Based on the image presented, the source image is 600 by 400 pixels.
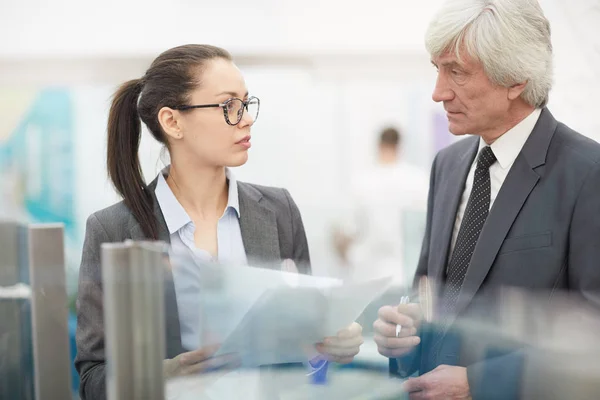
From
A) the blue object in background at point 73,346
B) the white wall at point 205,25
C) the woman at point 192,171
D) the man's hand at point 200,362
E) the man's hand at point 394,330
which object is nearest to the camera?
the man's hand at point 200,362

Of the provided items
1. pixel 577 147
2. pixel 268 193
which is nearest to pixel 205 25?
pixel 268 193

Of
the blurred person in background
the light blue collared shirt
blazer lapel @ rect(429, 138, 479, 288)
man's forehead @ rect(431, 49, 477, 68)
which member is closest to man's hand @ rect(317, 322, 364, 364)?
the light blue collared shirt

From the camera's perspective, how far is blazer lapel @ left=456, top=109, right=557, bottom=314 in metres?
1.73

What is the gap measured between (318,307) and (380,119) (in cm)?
430

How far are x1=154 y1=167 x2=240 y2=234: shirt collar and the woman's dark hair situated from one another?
27mm

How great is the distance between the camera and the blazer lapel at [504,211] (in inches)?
68.2

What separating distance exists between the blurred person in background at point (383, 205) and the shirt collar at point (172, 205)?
2.62 m

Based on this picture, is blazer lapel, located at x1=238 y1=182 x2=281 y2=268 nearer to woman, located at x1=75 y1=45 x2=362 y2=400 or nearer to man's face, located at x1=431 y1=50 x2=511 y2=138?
woman, located at x1=75 y1=45 x2=362 y2=400

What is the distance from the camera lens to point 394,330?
164cm

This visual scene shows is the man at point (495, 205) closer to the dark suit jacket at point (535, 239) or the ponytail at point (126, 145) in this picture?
the dark suit jacket at point (535, 239)

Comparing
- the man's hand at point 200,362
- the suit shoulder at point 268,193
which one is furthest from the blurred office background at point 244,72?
the man's hand at point 200,362

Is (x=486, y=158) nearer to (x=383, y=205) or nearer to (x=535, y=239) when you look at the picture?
(x=535, y=239)

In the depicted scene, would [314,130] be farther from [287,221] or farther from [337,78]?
[287,221]

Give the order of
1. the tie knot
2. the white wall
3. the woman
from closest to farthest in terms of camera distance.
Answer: the woman → the tie knot → the white wall
